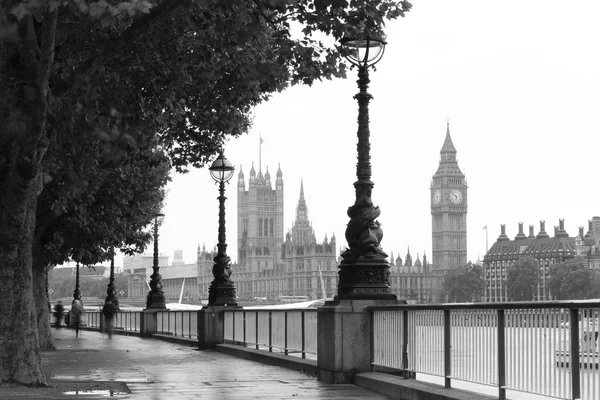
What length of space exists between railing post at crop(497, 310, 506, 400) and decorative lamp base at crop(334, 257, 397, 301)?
449cm

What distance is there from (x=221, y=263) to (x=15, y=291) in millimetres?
13839

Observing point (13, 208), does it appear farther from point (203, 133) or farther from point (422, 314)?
point (203, 133)

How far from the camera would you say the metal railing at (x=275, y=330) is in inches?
733

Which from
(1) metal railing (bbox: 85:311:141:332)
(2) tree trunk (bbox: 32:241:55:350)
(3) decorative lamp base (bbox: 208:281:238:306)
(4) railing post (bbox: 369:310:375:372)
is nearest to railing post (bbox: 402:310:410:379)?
(4) railing post (bbox: 369:310:375:372)

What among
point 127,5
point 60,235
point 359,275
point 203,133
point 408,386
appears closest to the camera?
point 127,5

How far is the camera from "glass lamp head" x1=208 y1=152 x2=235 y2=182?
90.1ft

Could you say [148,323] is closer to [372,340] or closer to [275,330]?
[275,330]

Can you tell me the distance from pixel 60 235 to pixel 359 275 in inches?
711

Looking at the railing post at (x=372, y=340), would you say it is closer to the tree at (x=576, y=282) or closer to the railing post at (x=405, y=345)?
the railing post at (x=405, y=345)

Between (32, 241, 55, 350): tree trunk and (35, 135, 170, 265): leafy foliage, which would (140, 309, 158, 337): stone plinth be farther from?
(32, 241, 55, 350): tree trunk

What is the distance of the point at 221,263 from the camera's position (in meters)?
28.2

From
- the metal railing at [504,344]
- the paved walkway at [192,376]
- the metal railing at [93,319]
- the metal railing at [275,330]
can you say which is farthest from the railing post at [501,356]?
the metal railing at [93,319]

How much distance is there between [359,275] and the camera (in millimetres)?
15297

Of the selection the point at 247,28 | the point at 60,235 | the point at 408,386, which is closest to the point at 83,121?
the point at 247,28
